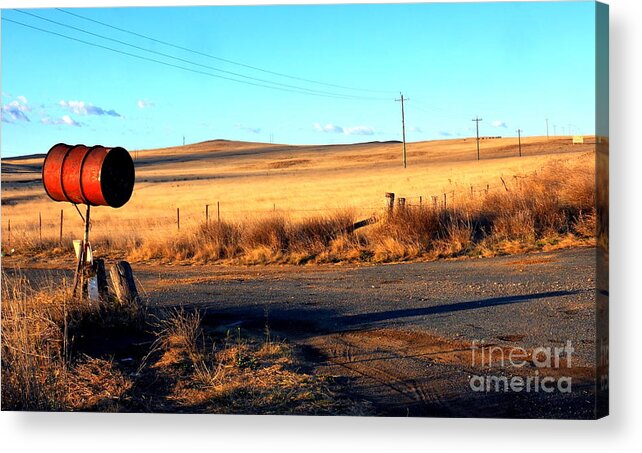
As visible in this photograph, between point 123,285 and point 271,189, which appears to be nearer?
point 123,285

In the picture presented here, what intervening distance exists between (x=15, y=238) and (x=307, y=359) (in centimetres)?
1235

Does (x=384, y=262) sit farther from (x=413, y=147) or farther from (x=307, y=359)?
(x=413, y=147)

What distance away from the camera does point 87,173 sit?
8.70 meters

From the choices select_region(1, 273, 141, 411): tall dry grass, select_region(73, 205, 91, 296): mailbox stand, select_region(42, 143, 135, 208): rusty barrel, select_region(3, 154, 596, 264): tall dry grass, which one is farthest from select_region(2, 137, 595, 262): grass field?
select_region(1, 273, 141, 411): tall dry grass

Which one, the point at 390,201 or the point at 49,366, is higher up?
the point at 390,201

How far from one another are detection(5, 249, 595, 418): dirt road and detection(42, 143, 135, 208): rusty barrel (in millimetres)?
2139

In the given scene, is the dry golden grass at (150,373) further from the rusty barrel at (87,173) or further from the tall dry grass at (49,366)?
the rusty barrel at (87,173)

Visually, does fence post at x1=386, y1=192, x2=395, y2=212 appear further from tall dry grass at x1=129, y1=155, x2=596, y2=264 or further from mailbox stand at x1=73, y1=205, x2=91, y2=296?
mailbox stand at x1=73, y1=205, x2=91, y2=296

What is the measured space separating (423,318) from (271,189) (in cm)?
3640

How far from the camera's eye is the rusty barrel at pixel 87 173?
28.5 ft

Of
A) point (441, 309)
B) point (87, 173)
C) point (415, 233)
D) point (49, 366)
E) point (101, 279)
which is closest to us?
point (49, 366)

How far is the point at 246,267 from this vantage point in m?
15.1

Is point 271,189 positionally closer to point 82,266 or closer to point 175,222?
point 175,222

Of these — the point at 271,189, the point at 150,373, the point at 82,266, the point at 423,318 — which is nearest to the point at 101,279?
the point at 82,266
